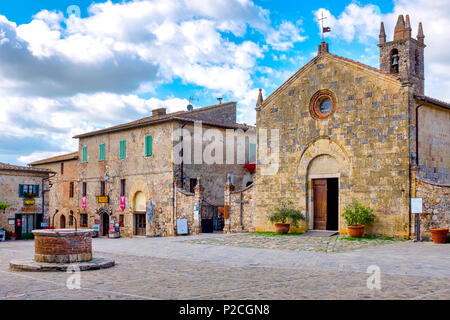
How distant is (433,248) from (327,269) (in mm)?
6312

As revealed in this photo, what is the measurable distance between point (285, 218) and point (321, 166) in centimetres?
306

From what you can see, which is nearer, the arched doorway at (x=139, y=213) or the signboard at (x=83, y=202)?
the arched doorway at (x=139, y=213)

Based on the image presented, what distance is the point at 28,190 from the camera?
100ft

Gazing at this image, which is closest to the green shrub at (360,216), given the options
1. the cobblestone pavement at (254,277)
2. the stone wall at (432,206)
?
the stone wall at (432,206)

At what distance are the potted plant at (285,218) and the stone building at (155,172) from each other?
511 cm

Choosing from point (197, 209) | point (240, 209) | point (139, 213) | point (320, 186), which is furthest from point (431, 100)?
point (139, 213)

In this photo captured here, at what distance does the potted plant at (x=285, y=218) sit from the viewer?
76.1ft

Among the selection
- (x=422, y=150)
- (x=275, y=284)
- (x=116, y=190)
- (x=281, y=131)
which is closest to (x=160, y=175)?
(x=116, y=190)

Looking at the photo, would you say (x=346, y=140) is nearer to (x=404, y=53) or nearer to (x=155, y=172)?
(x=404, y=53)

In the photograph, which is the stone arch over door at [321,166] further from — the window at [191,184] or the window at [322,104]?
the window at [191,184]

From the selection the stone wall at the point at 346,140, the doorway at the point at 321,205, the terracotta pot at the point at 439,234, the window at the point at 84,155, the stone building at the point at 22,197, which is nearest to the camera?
the terracotta pot at the point at 439,234

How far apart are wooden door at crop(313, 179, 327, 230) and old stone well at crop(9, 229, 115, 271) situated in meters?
12.8

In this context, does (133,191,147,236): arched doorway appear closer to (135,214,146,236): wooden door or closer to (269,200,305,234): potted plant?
(135,214,146,236): wooden door

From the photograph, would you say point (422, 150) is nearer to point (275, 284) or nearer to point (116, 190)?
point (275, 284)
